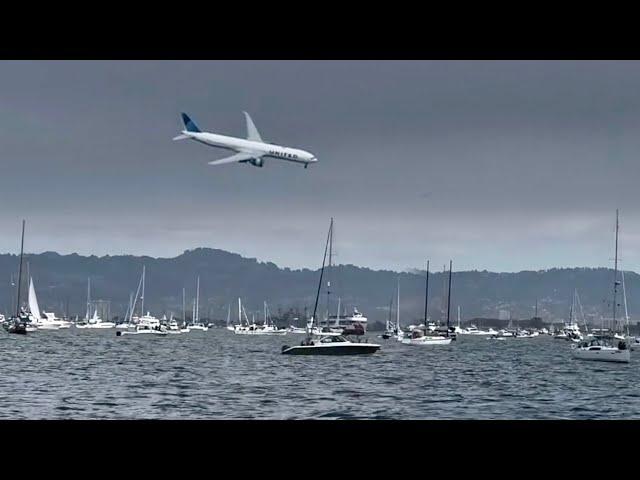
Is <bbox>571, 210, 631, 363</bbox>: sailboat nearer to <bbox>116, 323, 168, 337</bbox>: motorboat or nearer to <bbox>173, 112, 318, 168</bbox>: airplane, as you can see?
<bbox>173, 112, 318, 168</bbox>: airplane

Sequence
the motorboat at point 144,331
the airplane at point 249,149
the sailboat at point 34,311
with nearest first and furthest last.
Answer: the airplane at point 249,149, the sailboat at point 34,311, the motorboat at point 144,331

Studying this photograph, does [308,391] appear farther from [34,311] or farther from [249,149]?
[34,311]

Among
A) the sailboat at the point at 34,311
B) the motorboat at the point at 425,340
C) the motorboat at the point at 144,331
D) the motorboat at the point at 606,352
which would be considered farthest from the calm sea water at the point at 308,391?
the motorboat at the point at 144,331

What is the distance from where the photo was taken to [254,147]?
44594 millimetres

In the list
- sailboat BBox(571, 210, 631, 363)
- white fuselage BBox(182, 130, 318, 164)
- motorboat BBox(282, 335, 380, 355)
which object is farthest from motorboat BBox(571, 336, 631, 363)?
white fuselage BBox(182, 130, 318, 164)

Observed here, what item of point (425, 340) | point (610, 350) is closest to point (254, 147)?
point (610, 350)

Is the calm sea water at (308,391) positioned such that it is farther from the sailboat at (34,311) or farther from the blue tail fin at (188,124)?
the sailboat at (34,311)

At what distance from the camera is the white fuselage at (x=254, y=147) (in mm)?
43853
